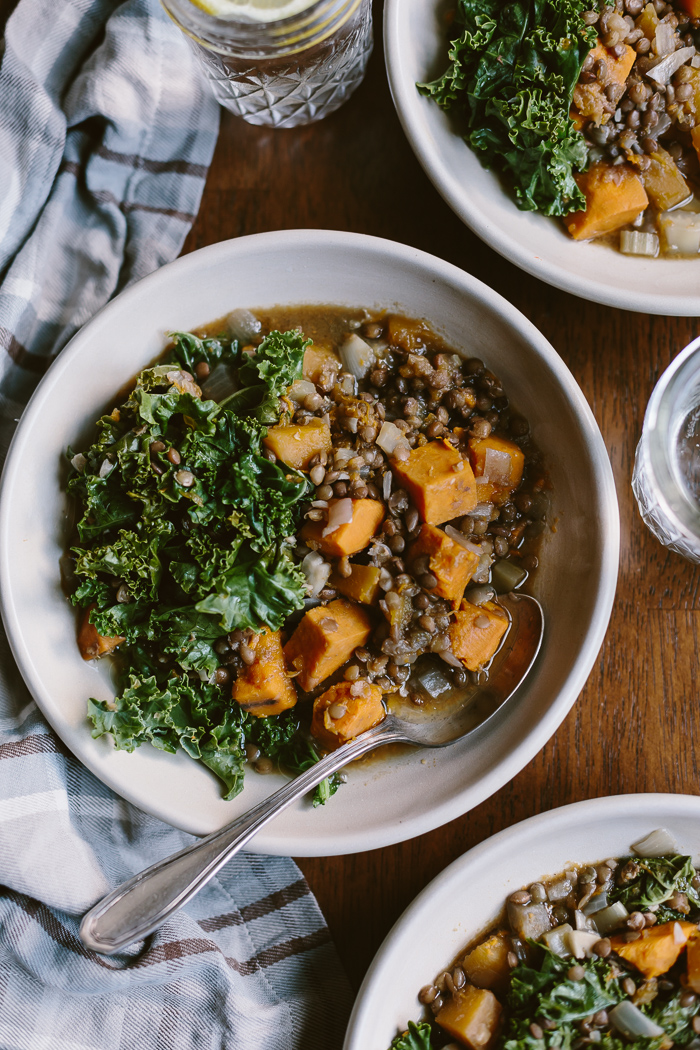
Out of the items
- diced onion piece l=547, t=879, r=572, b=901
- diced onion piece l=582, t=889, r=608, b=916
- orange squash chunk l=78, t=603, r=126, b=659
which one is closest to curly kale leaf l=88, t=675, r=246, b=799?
orange squash chunk l=78, t=603, r=126, b=659

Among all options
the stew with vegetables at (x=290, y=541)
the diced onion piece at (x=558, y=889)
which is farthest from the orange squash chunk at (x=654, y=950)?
the stew with vegetables at (x=290, y=541)

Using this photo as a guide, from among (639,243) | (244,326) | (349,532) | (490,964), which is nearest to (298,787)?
(349,532)

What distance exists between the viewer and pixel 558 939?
97.7 inches

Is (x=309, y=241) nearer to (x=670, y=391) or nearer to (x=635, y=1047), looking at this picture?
(x=670, y=391)

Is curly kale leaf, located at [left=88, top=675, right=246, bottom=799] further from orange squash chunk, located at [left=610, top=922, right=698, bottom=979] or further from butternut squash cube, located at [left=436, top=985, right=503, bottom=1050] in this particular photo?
orange squash chunk, located at [left=610, top=922, right=698, bottom=979]

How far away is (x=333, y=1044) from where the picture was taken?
2.58 m

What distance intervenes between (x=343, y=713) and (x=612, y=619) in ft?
3.25

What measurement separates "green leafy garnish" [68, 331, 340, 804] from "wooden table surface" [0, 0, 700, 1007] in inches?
21.2

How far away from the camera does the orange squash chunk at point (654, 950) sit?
2398 millimetres

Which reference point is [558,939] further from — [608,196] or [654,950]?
[608,196]

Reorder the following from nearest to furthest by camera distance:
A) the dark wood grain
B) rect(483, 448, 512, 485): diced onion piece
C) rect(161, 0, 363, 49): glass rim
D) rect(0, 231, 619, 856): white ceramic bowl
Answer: rect(161, 0, 363, 49): glass rim, rect(0, 231, 619, 856): white ceramic bowl, rect(483, 448, 512, 485): diced onion piece, the dark wood grain

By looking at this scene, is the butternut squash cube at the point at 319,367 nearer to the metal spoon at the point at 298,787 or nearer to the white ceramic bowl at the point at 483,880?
the metal spoon at the point at 298,787

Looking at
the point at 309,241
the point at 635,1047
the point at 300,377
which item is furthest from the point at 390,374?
the point at 635,1047

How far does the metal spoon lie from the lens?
7.34ft
